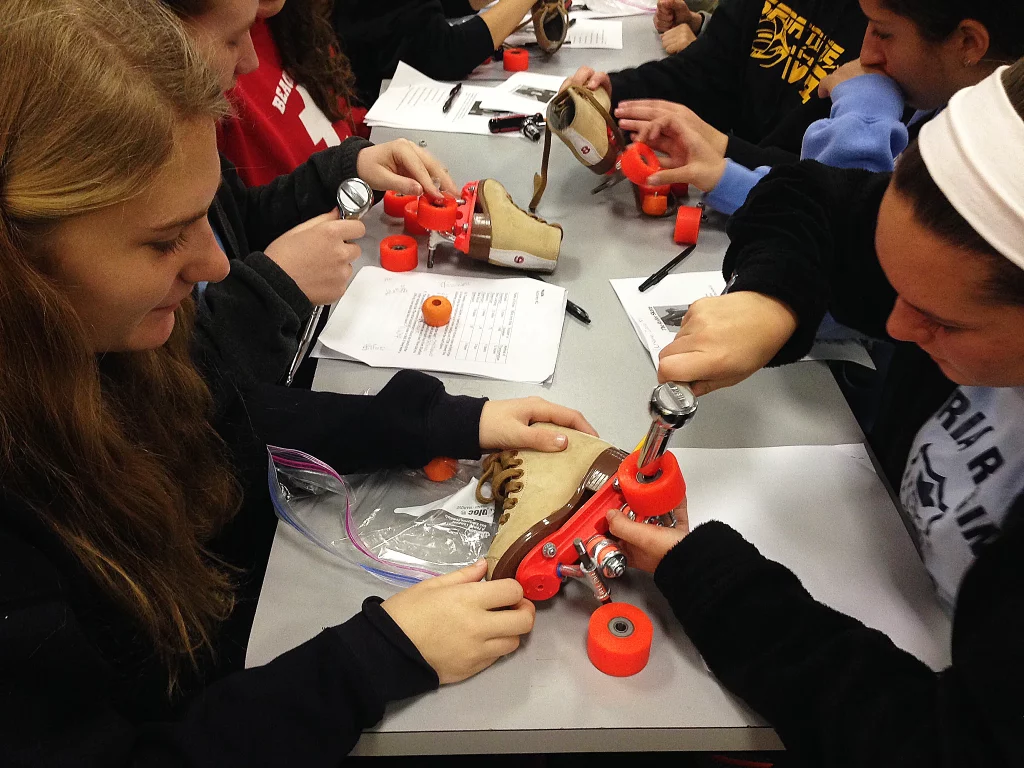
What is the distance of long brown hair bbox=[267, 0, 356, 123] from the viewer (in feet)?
4.23

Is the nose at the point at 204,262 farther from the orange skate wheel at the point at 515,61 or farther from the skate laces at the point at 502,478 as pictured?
the orange skate wheel at the point at 515,61

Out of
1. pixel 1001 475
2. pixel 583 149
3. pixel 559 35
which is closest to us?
pixel 1001 475

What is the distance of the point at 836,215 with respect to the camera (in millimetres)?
838

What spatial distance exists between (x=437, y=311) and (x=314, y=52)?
70 centimetres

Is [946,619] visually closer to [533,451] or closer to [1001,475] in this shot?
[1001,475]

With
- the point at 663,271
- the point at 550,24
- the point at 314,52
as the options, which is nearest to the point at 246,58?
the point at 314,52

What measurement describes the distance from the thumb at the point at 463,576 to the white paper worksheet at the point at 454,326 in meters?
0.28

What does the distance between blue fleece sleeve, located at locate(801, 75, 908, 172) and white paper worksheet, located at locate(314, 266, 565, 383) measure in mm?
A: 432

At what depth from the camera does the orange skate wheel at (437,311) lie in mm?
919

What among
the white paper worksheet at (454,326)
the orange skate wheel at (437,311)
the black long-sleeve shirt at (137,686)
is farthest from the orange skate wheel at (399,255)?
the black long-sleeve shirt at (137,686)

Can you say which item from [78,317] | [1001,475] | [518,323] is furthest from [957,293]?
[78,317]

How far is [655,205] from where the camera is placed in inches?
44.6

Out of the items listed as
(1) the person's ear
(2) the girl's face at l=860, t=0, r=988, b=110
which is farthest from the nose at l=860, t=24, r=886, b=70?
(1) the person's ear

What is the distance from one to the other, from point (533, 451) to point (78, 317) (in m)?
0.40
